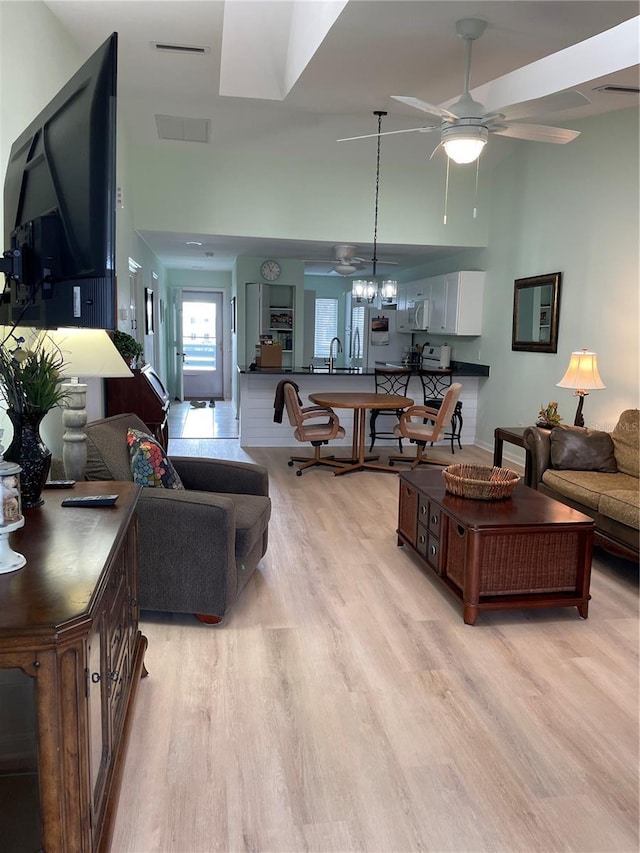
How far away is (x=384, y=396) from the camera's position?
6.19m

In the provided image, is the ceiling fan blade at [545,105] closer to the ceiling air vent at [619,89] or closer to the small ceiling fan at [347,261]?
the ceiling air vent at [619,89]

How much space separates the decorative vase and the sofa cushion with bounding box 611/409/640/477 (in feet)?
11.9

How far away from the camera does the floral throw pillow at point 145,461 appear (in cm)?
286

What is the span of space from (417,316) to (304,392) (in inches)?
92.0

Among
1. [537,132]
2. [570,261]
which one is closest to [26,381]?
[537,132]

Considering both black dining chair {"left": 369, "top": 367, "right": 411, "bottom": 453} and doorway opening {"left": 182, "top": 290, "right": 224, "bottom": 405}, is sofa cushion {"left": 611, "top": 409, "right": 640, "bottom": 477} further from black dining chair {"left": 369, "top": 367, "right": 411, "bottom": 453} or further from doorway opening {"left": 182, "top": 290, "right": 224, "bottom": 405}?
doorway opening {"left": 182, "top": 290, "right": 224, "bottom": 405}

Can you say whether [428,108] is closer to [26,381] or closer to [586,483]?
[586,483]

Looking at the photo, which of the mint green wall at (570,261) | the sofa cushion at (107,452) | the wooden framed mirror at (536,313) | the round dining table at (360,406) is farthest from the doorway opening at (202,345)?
the sofa cushion at (107,452)

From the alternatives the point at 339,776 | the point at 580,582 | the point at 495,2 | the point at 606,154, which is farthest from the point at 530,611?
the point at 606,154

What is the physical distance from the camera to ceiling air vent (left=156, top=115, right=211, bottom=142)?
5.68 metres

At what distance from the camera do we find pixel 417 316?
8688 mm

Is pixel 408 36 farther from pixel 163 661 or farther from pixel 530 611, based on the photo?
pixel 163 661

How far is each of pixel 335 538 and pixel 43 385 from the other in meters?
2.54

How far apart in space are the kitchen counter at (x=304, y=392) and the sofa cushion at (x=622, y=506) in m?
3.71
